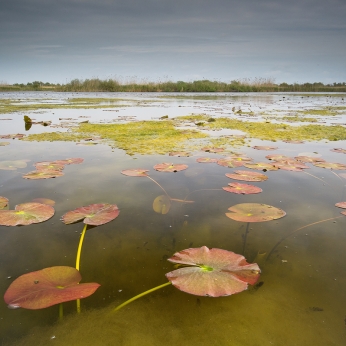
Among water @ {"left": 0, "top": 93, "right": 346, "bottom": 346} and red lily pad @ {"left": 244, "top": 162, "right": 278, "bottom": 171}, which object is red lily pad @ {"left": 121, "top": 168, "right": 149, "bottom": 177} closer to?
water @ {"left": 0, "top": 93, "right": 346, "bottom": 346}

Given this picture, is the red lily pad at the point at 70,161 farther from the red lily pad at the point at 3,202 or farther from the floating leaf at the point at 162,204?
the floating leaf at the point at 162,204

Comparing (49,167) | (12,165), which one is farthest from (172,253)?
(12,165)

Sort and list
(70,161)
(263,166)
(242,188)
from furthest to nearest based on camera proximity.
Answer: (70,161), (263,166), (242,188)

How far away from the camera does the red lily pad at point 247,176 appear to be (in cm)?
226

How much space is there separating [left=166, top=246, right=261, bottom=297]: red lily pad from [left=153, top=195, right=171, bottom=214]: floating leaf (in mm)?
520

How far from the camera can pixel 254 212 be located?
1.61 meters

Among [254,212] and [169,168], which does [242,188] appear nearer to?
[254,212]

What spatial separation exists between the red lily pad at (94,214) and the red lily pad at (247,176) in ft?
3.45

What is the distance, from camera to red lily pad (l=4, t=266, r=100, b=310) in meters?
0.92

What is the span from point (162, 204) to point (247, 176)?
0.87m

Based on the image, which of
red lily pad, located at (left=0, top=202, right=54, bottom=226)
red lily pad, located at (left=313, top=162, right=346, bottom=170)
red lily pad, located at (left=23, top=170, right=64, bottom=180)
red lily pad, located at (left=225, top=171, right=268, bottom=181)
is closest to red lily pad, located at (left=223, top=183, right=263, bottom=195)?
red lily pad, located at (left=225, top=171, right=268, bottom=181)

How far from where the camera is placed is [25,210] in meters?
1.61

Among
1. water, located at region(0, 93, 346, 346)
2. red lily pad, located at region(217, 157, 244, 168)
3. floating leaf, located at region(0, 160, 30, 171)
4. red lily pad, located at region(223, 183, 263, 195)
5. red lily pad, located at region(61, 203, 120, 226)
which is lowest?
water, located at region(0, 93, 346, 346)

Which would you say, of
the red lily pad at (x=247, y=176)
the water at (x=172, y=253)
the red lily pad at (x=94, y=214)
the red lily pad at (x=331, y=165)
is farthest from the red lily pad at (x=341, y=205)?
the red lily pad at (x=94, y=214)
